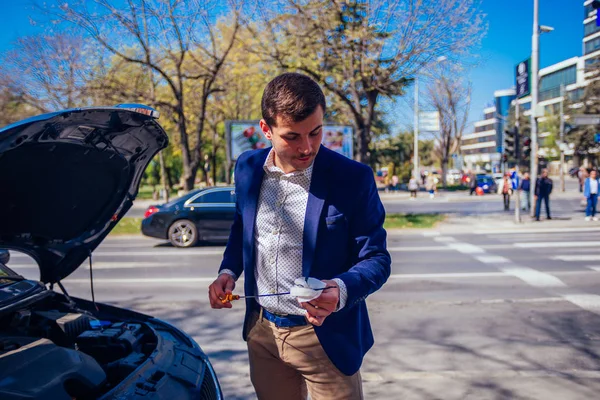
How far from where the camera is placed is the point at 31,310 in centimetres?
267

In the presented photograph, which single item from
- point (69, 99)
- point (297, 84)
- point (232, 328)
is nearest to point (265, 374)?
point (297, 84)

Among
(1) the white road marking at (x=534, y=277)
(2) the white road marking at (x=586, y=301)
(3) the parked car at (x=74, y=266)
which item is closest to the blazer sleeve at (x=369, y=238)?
(3) the parked car at (x=74, y=266)

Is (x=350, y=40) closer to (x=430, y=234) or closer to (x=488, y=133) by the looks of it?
(x=430, y=234)

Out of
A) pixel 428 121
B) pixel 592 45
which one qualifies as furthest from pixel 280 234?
pixel 592 45

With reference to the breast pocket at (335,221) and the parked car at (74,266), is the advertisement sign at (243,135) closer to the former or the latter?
the parked car at (74,266)

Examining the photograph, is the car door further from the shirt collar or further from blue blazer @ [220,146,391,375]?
blue blazer @ [220,146,391,375]

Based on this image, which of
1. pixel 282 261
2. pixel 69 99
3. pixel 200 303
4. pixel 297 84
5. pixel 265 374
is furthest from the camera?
pixel 69 99

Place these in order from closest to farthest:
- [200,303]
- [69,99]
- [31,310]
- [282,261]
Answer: [282,261] < [31,310] < [200,303] < [69,99]

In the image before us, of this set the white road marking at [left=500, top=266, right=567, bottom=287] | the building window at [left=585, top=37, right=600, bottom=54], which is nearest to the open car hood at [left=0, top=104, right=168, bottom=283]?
A: the white road marking at [left=500, top=266, right=567, bottom=287]

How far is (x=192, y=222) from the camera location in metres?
12.5

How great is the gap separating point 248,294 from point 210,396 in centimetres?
55

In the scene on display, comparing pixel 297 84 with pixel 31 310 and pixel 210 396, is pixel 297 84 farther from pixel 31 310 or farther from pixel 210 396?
pixel 31 310

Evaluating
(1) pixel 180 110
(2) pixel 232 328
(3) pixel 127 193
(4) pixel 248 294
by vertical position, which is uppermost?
(1) pixel 180 110

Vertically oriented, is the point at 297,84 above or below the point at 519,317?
above
